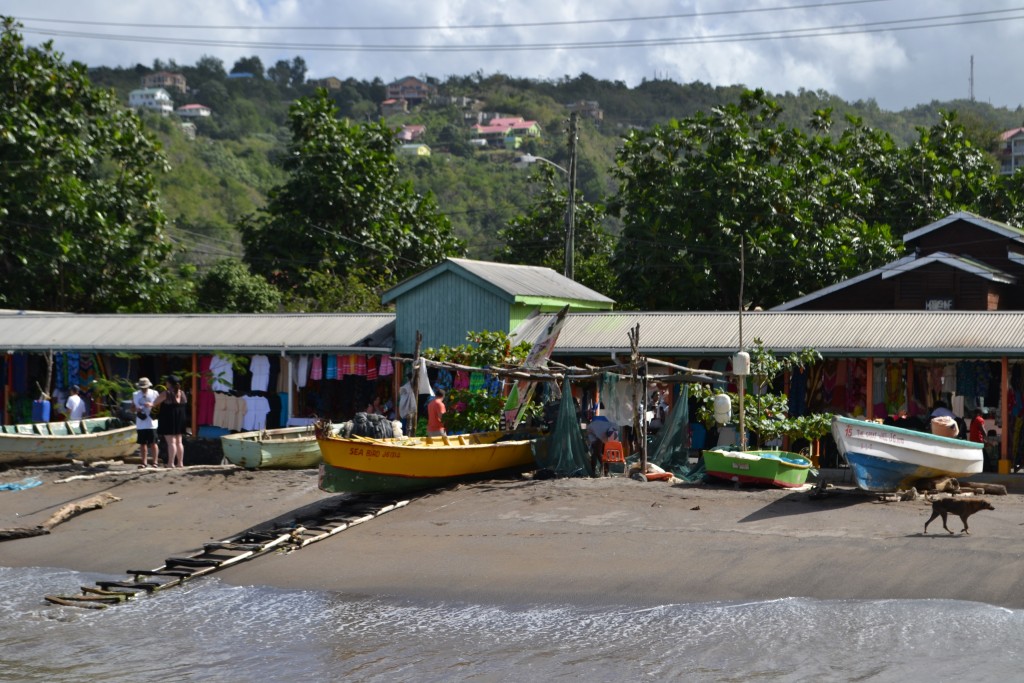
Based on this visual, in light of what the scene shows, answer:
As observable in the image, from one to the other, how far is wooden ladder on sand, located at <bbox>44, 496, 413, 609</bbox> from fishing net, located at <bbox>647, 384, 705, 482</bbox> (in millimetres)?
4755

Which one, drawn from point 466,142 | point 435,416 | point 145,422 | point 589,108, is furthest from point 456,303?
point 589,108

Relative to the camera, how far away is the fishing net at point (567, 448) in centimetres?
2177

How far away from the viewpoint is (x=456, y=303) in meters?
26.9

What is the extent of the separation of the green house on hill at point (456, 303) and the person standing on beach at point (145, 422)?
5415 millimetres

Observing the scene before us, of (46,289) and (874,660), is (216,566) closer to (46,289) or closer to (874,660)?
(874,660)

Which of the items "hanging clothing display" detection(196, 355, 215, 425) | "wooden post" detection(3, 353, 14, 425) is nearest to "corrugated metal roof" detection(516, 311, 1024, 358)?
"hanging clothing display" detection(196, 355, 215, 425)

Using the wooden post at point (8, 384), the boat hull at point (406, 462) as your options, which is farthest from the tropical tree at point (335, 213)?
the boat hull at point (406, 462)

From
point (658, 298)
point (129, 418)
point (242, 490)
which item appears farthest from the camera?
point (658, 298)

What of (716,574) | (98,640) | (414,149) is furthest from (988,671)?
(414,149)

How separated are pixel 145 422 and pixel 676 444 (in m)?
10.8

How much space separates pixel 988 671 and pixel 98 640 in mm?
10101

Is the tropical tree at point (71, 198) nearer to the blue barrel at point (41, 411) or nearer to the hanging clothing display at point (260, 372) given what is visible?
the blue barrel at point (41, 411)

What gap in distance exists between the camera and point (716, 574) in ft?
52.3

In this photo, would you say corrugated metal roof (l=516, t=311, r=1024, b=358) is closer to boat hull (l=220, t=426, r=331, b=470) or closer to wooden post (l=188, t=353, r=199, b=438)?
boat hull (l=220, t=426, r=331, b=470)
